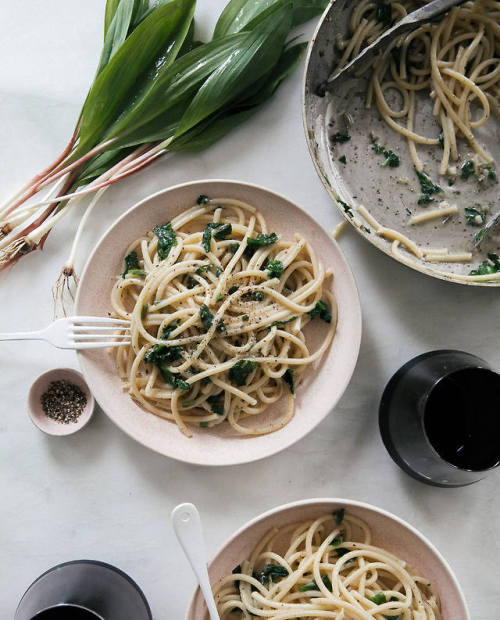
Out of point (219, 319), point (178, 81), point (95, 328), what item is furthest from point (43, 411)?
point (178, 81)

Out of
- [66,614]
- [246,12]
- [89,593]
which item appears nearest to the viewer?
[66,614]

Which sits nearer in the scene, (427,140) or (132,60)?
(132,60)

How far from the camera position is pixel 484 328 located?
229cm

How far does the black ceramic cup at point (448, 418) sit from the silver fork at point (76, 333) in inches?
38.5

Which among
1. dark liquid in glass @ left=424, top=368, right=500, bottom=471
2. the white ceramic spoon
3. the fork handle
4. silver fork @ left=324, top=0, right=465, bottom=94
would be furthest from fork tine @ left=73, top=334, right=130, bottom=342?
silver fork @ left=324, top=0, right=465, bottom=94

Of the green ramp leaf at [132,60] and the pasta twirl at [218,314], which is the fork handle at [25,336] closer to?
the pasta twirl at [218,314]

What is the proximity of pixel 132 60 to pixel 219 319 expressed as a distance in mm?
963

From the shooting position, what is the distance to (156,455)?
2230 millimetres

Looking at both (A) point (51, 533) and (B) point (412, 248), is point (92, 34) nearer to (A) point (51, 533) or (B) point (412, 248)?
(B) point (412, 248)

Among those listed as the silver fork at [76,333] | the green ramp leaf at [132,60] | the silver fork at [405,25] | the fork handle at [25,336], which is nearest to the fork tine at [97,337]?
the silver fork at [76,333]

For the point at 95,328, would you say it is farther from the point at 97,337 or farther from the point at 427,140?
the point at 427,140

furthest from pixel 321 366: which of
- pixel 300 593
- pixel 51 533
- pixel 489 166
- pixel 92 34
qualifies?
pixel 92 34

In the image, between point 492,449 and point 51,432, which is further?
point 51,432

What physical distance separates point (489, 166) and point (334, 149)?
592 mm
